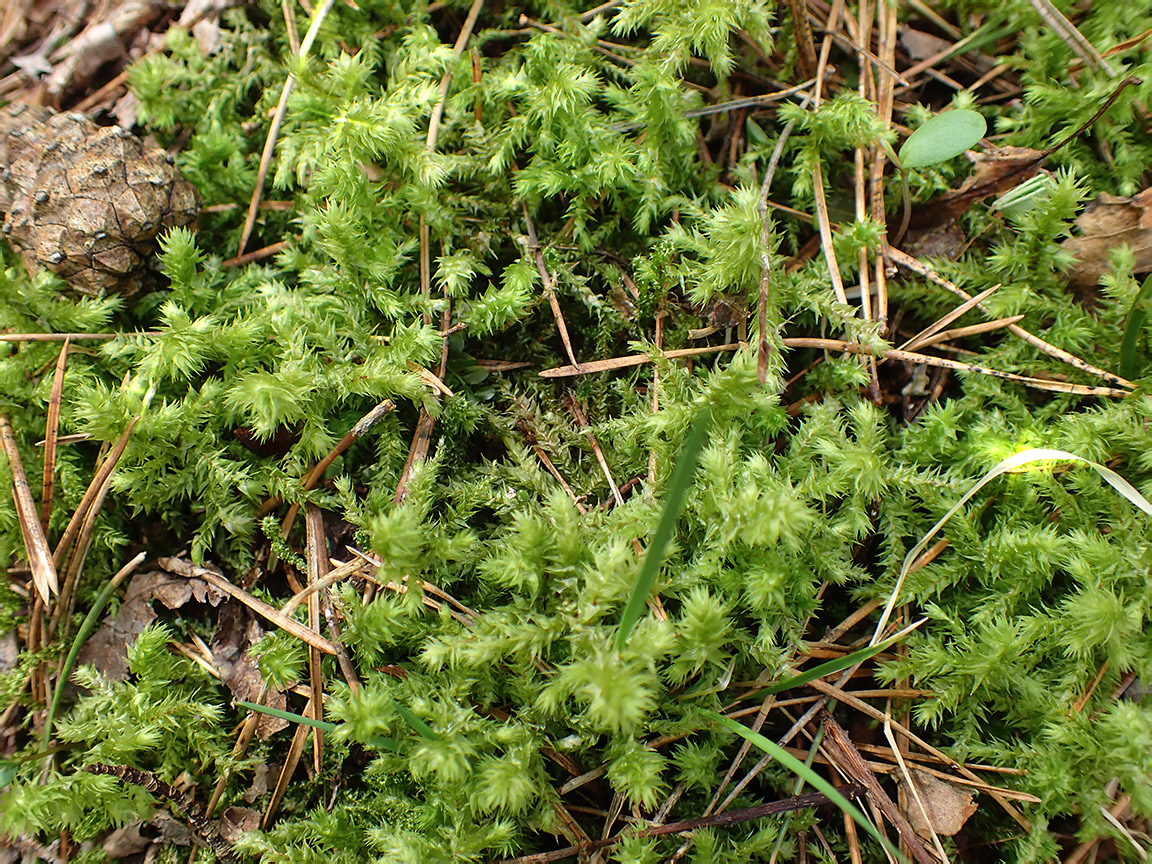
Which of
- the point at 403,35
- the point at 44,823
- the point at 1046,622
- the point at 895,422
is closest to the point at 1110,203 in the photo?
the point at 895,422

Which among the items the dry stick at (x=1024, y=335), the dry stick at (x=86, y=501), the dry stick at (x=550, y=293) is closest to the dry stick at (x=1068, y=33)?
the dry stick at (x=1024, y=335)

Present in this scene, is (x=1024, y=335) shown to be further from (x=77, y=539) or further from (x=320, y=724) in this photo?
(x=77, y=539)

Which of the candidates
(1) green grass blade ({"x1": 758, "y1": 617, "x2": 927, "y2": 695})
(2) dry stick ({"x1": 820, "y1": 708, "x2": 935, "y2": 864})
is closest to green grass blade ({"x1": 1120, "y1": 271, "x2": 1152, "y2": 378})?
(1) green grass blade ({"x1": 758, "y1": 617, "x2": 927, "y2": 695})

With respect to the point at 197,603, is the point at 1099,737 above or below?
below

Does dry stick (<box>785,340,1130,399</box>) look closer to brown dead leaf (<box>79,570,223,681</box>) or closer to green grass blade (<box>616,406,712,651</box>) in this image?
green grass blade (<box>616,406,712,651</box>)

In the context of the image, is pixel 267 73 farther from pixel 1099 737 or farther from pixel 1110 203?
pixel 1099 737

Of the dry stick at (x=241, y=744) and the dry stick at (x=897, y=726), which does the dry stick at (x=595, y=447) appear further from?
the dry stick at (x=241, y=744)
